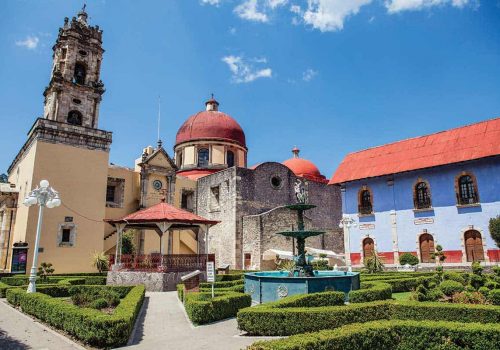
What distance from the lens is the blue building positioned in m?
21.4

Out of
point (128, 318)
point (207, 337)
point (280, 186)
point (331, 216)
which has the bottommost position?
point (207, 337)

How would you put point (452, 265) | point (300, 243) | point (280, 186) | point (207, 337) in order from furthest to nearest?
point (280, 186) < point (452, 265) < point (300, 243) < point (207, 337)

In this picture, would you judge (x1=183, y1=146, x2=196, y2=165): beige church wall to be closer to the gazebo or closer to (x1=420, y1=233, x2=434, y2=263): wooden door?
the gazebo

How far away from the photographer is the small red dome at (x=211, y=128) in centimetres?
3462

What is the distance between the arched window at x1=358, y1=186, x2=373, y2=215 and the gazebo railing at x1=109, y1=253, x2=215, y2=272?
13005 millimetres

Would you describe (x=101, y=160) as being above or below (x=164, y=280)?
above

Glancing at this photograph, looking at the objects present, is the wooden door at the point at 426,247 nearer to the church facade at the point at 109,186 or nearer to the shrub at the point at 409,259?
the shrub at the point at 409,259

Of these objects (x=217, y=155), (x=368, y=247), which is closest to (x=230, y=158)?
(x=217, y=155)

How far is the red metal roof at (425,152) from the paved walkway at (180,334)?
61.7 ft

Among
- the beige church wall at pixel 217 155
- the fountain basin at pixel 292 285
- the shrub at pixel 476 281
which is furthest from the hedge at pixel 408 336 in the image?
the beige church wall at pixel 217 155

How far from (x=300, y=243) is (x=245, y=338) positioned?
246 inches

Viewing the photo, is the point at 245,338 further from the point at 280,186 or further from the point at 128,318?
the point at 280,186

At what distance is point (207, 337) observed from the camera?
820 cm

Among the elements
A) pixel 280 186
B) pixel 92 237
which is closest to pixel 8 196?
pixel 92 237
